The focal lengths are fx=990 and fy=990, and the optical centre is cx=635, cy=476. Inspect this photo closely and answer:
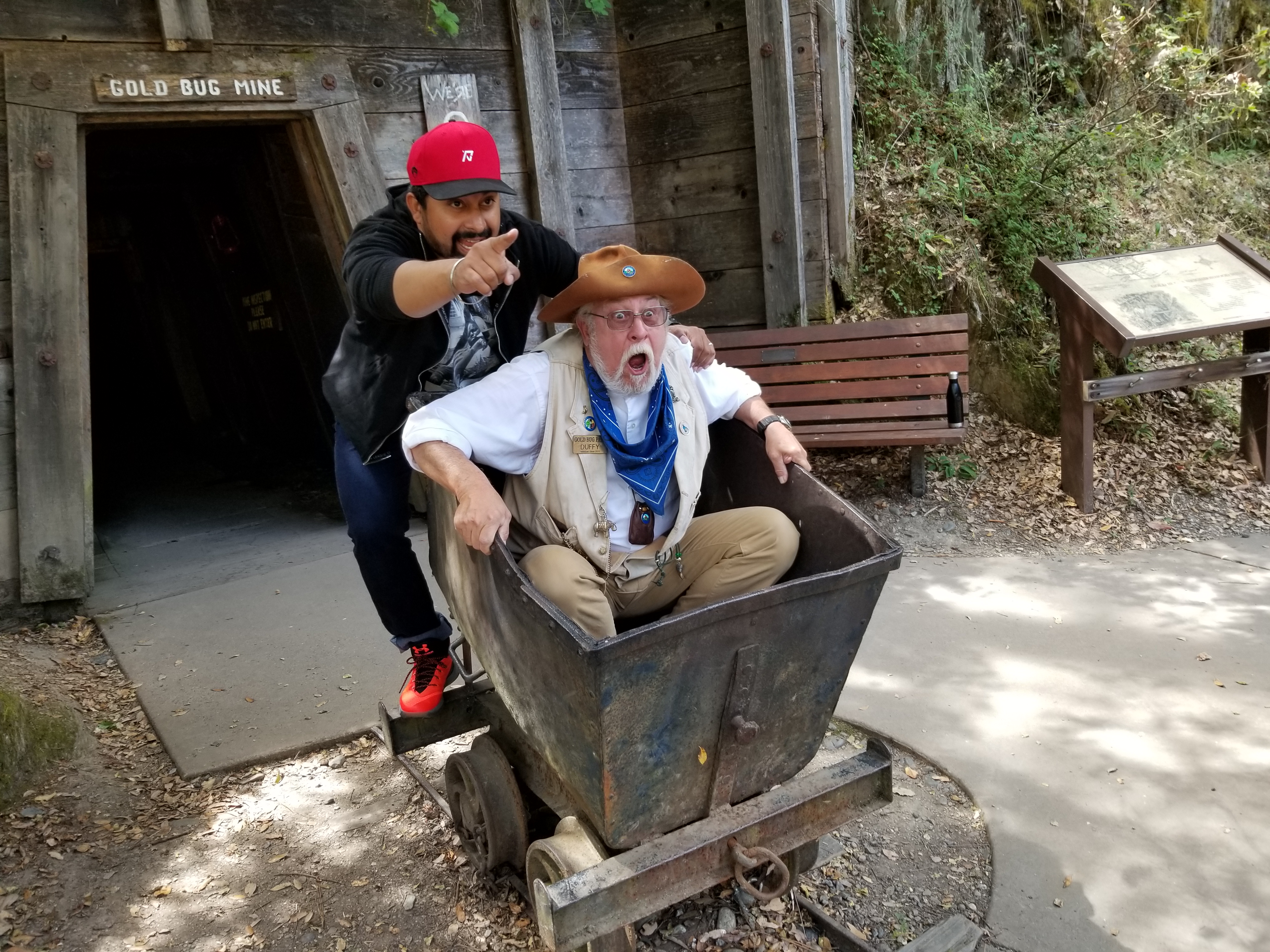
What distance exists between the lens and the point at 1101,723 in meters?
3.34

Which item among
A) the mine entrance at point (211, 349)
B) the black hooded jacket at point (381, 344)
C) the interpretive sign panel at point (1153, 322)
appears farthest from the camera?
the mine entrance at point (211, 349)

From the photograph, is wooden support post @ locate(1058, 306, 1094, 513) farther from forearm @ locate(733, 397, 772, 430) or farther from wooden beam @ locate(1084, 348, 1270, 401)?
forearm @ locate(733, 397, 772, 430)

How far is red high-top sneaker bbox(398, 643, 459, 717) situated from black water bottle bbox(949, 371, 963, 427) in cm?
347

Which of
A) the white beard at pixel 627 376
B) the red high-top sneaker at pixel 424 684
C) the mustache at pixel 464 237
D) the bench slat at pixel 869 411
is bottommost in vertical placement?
the red high-top sneaker at pixel 424 684

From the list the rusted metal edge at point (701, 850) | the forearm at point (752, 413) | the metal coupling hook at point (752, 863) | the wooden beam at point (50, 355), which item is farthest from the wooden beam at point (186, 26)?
the metal coupling hook at point (752, 863)

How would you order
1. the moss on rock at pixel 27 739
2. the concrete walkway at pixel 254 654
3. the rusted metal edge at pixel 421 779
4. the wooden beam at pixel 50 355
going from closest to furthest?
the rusted metal edge at pixel 421 779 → the moss on rock at pixel 27 739 → the concrete walkway at pixel 254 654 → the wooden beam at pixel 50 355

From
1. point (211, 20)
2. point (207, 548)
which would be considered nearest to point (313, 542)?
point (207, 548)

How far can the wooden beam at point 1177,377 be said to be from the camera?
16.9 feet

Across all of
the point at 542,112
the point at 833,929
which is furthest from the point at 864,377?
the point at 833,929

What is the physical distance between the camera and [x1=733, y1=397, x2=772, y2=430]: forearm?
8.91ft

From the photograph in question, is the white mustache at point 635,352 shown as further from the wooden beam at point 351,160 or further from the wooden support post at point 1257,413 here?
the wooden support post at point 1257,413

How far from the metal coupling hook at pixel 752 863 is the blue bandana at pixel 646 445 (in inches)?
32.9

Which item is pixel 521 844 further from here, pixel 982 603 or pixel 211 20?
pixel 211 20

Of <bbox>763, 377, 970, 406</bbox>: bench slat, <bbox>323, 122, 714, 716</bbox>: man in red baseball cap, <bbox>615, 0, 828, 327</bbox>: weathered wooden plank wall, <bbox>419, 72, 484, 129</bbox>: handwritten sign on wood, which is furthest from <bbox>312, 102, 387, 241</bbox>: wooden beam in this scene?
<bbox>763, 377, 970, 406</bbox>: bench slat
